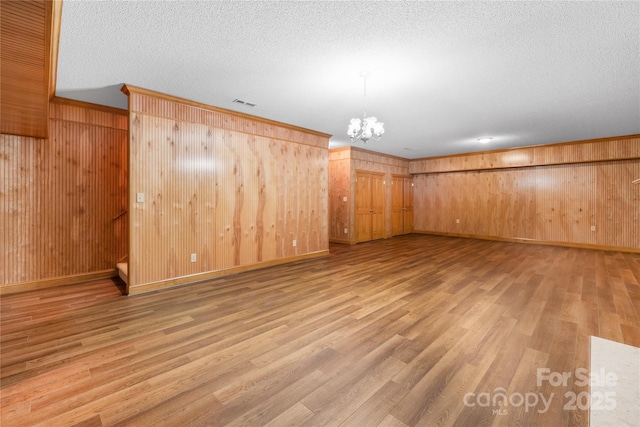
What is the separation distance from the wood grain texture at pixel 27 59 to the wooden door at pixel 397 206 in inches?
349

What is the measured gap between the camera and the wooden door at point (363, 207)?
8.30 metres

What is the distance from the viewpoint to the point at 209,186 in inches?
179

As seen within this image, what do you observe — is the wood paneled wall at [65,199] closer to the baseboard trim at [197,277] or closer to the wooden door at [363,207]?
the baseboard trim at [197,277]

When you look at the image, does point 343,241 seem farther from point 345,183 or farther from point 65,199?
point 65,199

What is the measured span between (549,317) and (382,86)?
3.40 metres

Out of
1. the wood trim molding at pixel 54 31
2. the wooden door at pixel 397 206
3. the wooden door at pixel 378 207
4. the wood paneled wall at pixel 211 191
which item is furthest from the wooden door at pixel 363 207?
the wood trim molding at pixel 54 31

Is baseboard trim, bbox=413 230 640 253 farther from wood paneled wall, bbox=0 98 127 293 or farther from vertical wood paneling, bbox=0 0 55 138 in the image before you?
vertical wood paneling, bbox=0 0 55 138

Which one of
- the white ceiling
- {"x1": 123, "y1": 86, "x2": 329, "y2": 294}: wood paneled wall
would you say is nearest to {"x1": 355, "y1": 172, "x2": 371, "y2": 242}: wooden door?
{"x1": 123, "y1": 86, "x2": 329, "y2": 294}: wood paneled wall

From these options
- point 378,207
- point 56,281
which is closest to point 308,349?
point 56,281

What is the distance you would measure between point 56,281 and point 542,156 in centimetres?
1139

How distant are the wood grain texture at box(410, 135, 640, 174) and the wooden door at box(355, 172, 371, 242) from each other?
297 cm

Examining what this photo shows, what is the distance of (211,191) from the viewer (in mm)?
4578

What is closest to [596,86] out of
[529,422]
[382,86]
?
[382,86]

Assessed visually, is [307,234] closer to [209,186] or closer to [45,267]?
[209,186]
